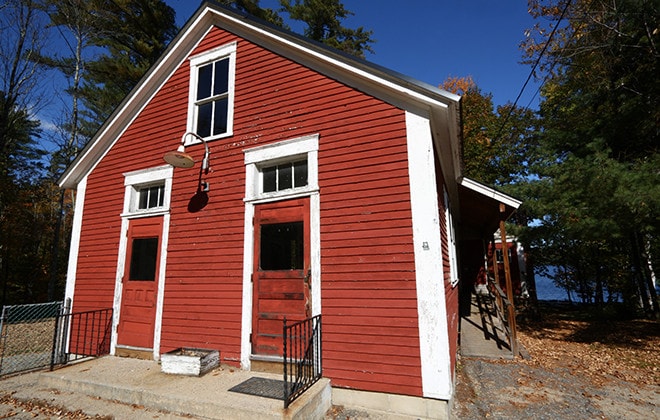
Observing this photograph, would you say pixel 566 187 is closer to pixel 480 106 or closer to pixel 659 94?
pixel 659 94

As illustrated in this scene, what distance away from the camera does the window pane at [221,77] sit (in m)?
6.41

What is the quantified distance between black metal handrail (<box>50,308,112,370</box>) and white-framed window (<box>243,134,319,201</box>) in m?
4.02

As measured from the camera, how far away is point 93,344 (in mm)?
6426

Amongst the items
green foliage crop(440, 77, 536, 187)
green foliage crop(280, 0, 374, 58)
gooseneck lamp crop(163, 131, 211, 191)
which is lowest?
gooseneck lamp crop(163, 131, 211, 191)

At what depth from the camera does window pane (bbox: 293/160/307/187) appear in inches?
207

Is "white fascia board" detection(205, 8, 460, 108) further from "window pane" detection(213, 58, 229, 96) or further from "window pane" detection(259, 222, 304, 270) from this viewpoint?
"window pane" detection(259, 222, 304, 270)

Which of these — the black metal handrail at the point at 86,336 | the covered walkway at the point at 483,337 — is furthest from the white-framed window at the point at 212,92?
the covered walkway at the point at 483,337

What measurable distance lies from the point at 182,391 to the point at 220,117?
184 inches

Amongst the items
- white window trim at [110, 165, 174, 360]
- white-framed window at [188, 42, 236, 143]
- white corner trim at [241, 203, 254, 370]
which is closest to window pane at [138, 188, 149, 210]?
white window trim at [110, 165, 174, 360]

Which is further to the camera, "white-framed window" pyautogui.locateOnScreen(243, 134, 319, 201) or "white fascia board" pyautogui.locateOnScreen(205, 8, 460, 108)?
"white-framed window" pyautogui.locateOnScreen(243, 134, 319, 201)

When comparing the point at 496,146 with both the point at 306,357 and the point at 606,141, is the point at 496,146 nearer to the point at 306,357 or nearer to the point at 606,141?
the point at 606,141

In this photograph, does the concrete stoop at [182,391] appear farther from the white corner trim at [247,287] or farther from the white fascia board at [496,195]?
the white fascia board at [496,195]

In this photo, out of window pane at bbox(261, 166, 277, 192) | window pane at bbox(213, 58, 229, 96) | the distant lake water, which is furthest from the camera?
the distant lake water

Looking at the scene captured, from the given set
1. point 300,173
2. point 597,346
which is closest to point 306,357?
point 300,173
